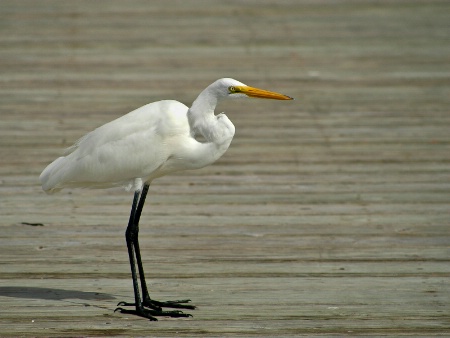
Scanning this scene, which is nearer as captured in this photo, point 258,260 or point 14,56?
point 258,260

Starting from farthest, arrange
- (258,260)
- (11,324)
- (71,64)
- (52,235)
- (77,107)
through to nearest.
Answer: (71,64)
(77,107)
(52,235)
(258,260)
(11,324)

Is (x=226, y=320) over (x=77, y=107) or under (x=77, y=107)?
over

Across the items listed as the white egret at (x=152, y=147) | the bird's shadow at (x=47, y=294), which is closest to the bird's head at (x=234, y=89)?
the white egret at (x=152, y=147)

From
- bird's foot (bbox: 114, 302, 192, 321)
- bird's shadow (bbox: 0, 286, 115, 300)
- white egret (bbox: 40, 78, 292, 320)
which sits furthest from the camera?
bird's shadow (bbox: 0, 286, 115, 300)

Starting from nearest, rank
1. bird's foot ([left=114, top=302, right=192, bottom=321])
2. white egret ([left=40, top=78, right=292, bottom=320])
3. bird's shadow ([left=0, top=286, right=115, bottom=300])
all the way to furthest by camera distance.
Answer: bird's foot ([left=114, top=302, right=192, bottom=321]) → white egret ([left=40, top=78, right=292, bottom=320]) → bird's shadow ([left=0, top=286, right=115, bottom=300])

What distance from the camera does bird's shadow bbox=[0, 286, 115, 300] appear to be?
457cm

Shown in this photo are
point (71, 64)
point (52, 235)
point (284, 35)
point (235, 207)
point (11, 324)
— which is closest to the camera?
point (11, 324)

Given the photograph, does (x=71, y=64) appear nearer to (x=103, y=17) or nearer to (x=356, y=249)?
(x=103, y=17)

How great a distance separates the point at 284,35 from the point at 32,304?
18.2 feet

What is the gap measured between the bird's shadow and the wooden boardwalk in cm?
1

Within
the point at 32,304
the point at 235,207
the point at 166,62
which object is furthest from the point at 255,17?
the point at 32,304

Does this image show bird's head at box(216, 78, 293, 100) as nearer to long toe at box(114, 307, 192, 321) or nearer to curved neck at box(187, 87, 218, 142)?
curved neck at box(187, 87, 218, 142)

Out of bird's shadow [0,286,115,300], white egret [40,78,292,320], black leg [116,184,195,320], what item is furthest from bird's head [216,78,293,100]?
bird's shadow [0,286,115,300]

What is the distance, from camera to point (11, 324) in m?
4.20
